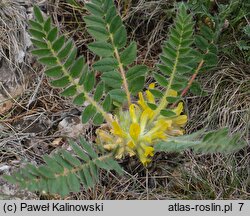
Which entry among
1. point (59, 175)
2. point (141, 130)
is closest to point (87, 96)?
point (141, 130)

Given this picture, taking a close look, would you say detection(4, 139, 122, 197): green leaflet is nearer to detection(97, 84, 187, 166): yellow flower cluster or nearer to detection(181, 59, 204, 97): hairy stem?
detection(97, 84, 187, 166): yellow flower cluster

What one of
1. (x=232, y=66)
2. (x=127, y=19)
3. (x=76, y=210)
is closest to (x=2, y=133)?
(x=76, y=210)

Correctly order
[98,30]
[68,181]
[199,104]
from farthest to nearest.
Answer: [199,104] < [98,30] < [68,181]

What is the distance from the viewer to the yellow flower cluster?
1.92 meters

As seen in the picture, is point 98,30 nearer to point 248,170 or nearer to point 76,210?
point 76,210

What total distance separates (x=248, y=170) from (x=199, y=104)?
0.34 metres

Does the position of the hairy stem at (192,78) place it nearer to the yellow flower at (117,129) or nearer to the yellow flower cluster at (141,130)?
the yellow flower cluster at (141,130)

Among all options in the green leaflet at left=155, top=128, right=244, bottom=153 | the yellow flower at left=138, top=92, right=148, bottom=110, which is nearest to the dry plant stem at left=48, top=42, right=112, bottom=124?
the yellow flower at left=138, top=92, right=148, bottom=110

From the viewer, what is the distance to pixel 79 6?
2365 mm

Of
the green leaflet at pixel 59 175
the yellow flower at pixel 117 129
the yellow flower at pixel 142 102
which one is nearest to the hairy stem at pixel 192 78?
the yellow flower at pixel 142 102

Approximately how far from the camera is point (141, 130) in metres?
1.93

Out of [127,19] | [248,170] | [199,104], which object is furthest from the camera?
[127,19]

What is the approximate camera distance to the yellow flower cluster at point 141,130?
6.29 feet

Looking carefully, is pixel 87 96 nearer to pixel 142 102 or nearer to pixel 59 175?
pixel 142 102
